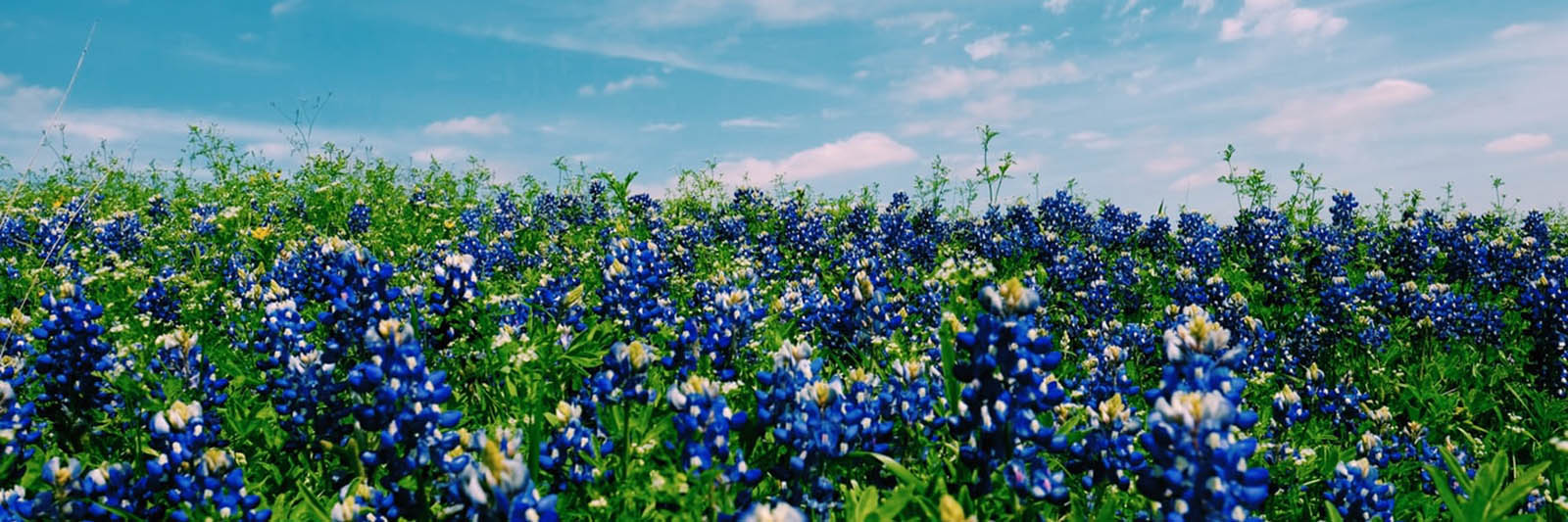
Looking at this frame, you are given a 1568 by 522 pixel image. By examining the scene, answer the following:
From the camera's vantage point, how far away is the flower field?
2434 mm

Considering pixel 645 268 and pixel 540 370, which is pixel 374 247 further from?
pixel 540 370

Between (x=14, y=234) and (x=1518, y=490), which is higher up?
(x=14, y=234)

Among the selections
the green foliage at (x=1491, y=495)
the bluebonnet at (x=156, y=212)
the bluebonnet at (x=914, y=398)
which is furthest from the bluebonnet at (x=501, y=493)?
the bluebonnet at (x=156, y=212)

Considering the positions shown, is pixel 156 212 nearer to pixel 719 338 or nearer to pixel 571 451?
pixel 719 338

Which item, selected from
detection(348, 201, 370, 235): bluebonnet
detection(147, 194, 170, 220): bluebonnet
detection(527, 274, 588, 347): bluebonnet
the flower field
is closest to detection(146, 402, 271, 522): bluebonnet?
the flower field

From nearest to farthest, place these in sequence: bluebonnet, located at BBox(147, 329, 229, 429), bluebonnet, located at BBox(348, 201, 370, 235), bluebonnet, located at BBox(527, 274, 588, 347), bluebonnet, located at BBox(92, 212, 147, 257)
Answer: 1. bluebonnet, located at BBox(147, 329, 229, 429)
2. bluebonnet, located at BBox(527, 274, 588, 347)
3. bluebonnet, located at BBox(92, 212, 147, 257)
4. bluebonnet, located at BBox(348, 201, 370, 235)

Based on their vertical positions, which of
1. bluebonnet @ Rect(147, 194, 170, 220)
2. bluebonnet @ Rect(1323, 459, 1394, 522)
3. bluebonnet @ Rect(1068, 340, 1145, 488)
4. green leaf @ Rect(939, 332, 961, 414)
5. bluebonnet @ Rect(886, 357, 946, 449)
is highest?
bluebonnet @ Rect(147, 194, 170, 220)

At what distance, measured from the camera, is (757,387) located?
4176mm

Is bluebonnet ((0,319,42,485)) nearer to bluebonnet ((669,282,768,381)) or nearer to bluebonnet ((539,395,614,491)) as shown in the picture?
bluebonnet ((539,395,614,491))

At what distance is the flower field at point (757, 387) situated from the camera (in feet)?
7.98

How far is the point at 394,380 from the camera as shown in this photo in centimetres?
255

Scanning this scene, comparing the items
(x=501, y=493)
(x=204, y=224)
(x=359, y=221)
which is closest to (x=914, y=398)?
(x=501, y=493)

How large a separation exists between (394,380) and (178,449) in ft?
2.74

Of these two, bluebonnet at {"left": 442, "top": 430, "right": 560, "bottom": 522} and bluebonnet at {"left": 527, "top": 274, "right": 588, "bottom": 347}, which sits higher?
bluebonnet at {"left": 527, "top": 274, "right": 588, "bottom": 347}
